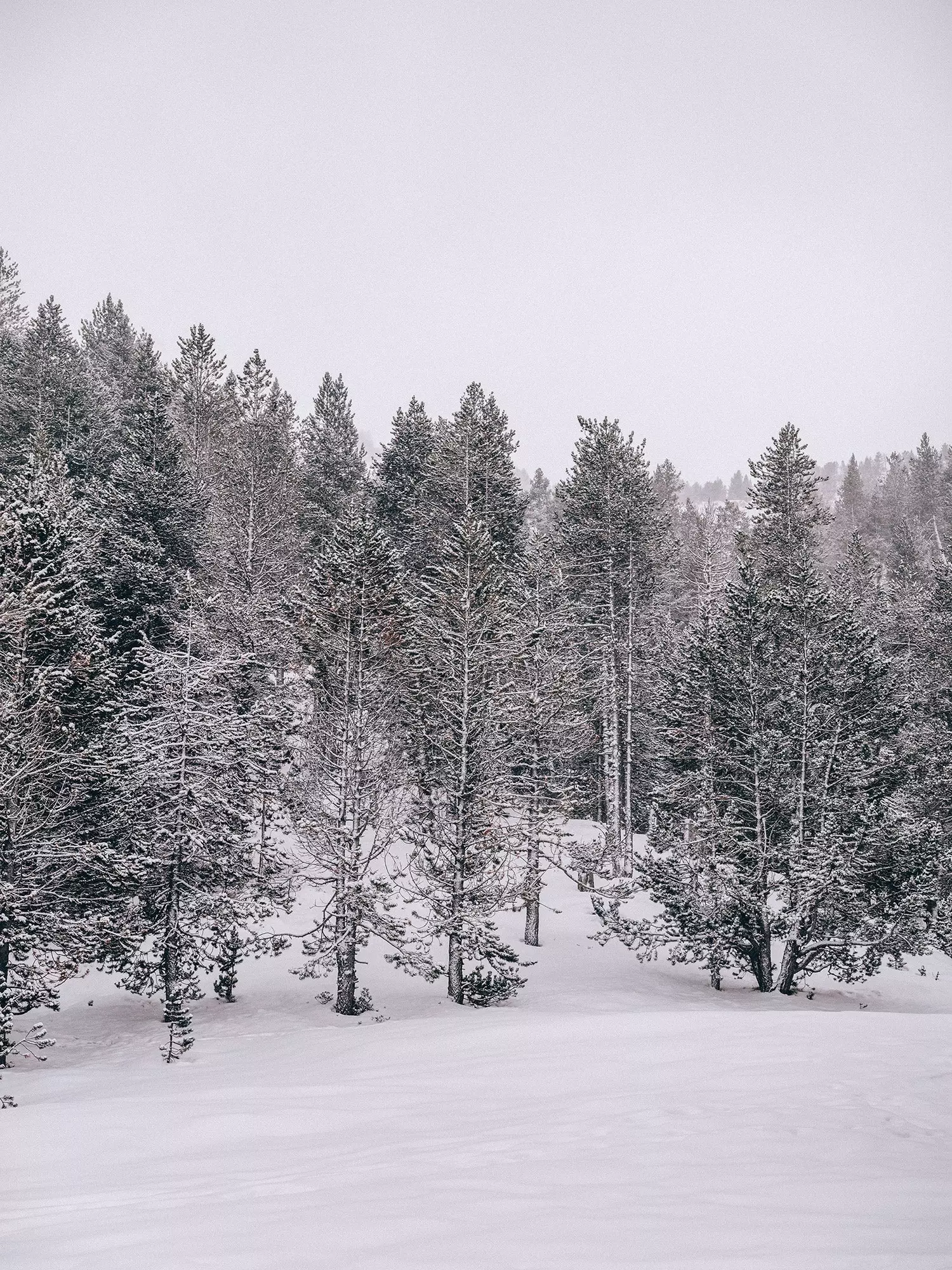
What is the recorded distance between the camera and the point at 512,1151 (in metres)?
5.29

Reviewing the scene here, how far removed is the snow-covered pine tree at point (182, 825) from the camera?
594 inches

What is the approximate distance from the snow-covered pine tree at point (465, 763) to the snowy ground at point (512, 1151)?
15.1ft

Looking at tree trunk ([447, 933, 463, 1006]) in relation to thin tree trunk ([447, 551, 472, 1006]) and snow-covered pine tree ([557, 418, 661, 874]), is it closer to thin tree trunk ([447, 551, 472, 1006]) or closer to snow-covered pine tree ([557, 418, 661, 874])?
thin tree trunk ([447, 551, 472, 1006])

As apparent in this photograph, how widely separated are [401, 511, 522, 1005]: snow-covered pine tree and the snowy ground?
4.60 metres

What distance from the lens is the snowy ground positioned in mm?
3744

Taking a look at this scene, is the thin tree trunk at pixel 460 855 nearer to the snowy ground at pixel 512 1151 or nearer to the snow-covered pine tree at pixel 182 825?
the snowy ground at pixel 512 1151

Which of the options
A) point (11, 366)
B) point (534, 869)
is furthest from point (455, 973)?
point (11, 366)

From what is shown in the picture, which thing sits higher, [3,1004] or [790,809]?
[790,809]

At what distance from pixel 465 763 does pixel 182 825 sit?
6.83m

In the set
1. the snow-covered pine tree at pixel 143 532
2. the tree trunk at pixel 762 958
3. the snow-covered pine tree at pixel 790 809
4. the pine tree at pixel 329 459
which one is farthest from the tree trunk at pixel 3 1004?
the pine tree at pixel 329 459

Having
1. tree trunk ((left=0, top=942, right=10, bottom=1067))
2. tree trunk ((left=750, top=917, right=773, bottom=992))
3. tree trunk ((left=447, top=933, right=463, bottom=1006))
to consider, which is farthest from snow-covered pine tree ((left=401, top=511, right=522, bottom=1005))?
tree trunk ((left=0, top=942, right=10, bottom=1067))

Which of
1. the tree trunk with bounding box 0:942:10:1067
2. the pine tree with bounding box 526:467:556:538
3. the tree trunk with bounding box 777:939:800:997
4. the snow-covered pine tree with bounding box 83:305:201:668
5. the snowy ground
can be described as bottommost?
the tree trunk with bounding box 777:939:800:997

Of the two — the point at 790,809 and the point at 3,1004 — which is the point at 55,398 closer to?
the point at 3,1004

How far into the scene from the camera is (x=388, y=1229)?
397 cm
